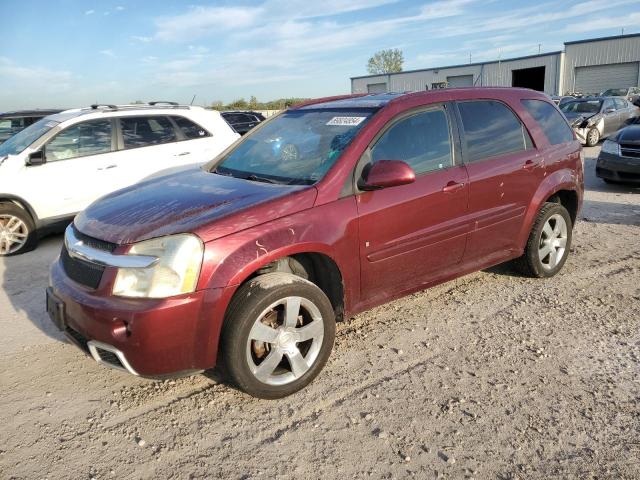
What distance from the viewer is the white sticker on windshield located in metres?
3.62

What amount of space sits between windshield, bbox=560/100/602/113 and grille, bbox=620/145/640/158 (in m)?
7.55

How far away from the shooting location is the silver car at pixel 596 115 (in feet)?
48.9

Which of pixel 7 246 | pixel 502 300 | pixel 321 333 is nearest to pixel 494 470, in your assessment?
pixel 321 333

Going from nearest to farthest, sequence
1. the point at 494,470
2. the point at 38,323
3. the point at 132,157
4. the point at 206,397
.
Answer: the point at 494,470
the point at 206,397
the point at 38,323
the point at 132,157

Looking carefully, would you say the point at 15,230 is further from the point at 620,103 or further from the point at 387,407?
the point at 620,103

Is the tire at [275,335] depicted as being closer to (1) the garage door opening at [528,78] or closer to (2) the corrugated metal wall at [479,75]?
(2) the corrugated metal wall at [479,75]

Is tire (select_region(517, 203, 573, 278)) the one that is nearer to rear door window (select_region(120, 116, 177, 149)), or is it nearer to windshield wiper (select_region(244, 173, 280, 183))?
windshield wiper (select_region(244, 173, 280, 183))

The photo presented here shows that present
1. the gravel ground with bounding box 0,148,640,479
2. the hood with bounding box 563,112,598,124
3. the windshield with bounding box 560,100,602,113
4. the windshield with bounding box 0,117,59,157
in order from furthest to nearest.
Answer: the windshield with bounding box 560,100,602,113
the hood with bounding box 563,112,598,124
the windshield with bounding box 0,117,59,157
the gravel ground with bounding box 0,148,640,479

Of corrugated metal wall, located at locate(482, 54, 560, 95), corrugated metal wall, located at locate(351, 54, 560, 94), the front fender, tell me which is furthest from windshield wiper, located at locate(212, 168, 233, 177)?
corrugated metal wall, located at locate(482, 54, 560, 95)

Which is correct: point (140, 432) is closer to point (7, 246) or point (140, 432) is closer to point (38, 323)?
point (38, 323)

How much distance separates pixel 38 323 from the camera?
428 cm

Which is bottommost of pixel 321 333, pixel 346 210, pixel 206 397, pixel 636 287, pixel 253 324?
pixel 636 287

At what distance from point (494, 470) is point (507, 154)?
106 inches

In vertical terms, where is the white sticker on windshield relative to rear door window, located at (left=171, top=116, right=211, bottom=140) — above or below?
above
